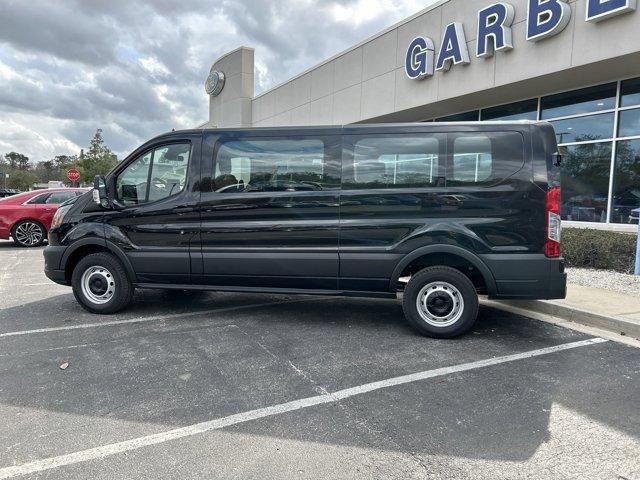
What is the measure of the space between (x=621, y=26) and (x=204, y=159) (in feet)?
27.2

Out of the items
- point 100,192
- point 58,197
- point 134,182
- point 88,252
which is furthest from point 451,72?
point 58,197

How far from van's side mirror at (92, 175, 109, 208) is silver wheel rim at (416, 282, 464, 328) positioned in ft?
12.4

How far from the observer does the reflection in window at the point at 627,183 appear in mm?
9602

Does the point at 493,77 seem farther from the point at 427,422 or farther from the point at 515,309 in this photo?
the point at 427,422

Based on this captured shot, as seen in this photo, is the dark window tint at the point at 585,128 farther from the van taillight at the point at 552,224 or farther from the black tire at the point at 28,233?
the black tire at the point at 28,233

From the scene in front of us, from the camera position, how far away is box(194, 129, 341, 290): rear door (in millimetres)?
4965

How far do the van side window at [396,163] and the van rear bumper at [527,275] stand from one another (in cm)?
101

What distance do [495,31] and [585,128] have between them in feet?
10.1

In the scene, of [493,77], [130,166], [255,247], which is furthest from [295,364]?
[493,77]

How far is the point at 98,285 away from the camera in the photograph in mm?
5656

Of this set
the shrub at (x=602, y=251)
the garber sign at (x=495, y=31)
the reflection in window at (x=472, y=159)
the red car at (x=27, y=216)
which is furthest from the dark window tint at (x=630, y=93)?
the red car at (x=27, y=216)

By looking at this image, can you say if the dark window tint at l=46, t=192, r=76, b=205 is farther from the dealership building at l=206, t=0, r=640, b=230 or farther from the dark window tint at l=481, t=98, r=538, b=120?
the dark window tint at l=481, t=98, r=538, b=120

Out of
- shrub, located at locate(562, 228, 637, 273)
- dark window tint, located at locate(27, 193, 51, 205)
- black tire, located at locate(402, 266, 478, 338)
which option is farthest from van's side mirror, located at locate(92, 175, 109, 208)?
dark window tint, located at locate(27, 193, 51, 205)

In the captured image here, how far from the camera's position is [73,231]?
5551mm
